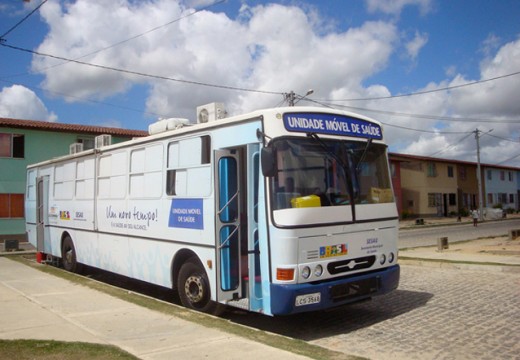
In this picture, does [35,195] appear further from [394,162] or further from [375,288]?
[394,162]

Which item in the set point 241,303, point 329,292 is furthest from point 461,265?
point 241,303

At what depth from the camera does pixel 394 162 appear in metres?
44.2

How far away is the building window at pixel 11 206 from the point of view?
2625 cm

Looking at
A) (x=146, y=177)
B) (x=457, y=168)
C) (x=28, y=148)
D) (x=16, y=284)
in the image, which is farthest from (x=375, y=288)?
(x=457, y=168)

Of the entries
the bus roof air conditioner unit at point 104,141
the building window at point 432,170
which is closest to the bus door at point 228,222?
the bus roof air conditioner unit at point 104,141

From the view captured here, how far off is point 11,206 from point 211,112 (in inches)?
869

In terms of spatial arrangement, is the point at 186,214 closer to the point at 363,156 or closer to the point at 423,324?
the point at 363,156

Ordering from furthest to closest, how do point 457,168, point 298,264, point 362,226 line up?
point 457,168 → point 362,226 → point 298,264

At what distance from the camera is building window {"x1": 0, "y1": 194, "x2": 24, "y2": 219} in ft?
86.1

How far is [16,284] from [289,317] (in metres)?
6.48

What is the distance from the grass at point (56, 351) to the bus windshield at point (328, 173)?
103 inches

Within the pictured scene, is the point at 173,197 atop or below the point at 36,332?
atop

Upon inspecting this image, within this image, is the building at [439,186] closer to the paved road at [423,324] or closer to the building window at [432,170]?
the building window at [432,170]

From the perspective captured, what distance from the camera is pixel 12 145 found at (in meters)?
26.7
